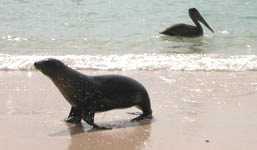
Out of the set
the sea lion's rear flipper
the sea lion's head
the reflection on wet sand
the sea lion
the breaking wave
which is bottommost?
the breaking wave

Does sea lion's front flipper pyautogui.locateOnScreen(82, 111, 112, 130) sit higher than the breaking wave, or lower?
higher

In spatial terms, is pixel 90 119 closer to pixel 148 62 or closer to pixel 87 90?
pixel 87 90

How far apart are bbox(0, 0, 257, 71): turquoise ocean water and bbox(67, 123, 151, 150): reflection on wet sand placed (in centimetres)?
348

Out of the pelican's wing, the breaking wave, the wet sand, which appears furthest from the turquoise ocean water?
the wet sand

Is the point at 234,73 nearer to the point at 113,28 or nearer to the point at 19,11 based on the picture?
the point at 113,28

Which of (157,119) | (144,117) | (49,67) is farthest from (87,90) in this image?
(157,119)

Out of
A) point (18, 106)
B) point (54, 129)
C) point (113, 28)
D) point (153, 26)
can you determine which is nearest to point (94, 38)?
point (113, 28)

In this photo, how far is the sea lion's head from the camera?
508 centimetres

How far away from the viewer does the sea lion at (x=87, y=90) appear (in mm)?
5145

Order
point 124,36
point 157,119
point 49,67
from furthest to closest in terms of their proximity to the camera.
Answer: point 124,36
point 157,119
point 49,67

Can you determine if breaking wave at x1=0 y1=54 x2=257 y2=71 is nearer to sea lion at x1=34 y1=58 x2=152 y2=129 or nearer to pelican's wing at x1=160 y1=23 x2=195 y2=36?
sea lion at x1=34 y1=58 x2=152 y2=129

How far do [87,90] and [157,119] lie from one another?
0.80 metres

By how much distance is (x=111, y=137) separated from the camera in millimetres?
4688

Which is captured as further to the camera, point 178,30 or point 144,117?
point 178,30
